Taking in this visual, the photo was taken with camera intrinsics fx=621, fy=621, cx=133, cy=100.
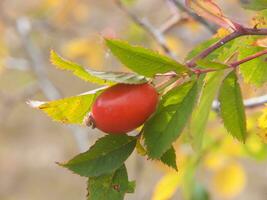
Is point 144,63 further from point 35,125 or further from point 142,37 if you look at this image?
point 35,125

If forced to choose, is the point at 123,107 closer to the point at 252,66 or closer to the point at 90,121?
the point at 90,121

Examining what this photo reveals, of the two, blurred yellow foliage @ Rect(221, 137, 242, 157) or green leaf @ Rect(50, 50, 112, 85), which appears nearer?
green leaf @ Rect(50, 50, 112, 85)

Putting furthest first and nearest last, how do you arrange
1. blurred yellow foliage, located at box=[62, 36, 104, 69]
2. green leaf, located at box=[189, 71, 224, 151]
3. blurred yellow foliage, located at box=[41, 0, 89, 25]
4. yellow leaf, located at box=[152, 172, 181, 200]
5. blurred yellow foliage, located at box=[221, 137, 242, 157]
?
blurred yellow foliage, located at box=[62, 36, 104, 69] < blurred yellow foliage, located at box=[41, 0, 89, 25] < blurred yellow foliage, located at box=[221, 137, 242, 157] < yellow leaf, located at box=[152, 172, 181, 200] < green leaf, located at box=[189, 71, 224, 151]

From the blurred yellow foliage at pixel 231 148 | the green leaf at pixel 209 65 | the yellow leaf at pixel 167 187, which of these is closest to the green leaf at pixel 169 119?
the green leaf at pixel 209 65

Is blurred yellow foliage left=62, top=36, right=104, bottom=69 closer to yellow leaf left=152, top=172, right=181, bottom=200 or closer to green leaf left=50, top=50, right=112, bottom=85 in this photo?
yellow leaf left=152, top=172, right=181, bottom=200

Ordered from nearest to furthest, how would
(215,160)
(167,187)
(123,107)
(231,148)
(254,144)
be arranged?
(123,107) < (167,187) < (254,144) < (231,148) < (215,160)

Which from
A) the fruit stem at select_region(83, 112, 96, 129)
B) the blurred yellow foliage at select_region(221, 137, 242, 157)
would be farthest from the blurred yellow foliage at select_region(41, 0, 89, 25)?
the fruit stem at select_region(83, 112, 96, 129)

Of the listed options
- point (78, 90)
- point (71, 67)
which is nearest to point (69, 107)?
point (71, 67)
